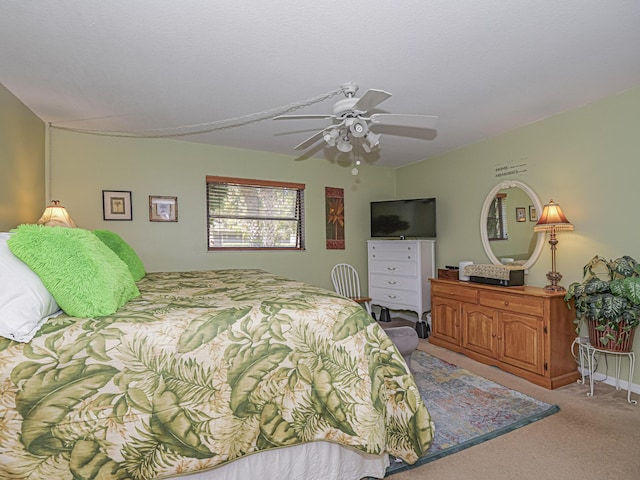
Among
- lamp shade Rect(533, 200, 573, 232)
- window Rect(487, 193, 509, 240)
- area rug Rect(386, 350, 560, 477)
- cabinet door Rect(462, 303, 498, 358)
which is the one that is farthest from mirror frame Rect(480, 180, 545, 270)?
area rug Rect(386, 350, 560, 477)

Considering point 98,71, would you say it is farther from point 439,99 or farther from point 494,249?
point 494,249

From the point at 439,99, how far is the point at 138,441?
300 cm

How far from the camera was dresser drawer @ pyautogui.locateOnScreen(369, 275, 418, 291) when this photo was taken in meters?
4.30

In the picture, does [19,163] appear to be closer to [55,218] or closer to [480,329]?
[55,218]

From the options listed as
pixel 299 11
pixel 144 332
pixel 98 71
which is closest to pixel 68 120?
pixel 98 71

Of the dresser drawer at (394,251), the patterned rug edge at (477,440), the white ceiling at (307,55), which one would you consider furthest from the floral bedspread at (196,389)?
the dresser drawer at (394,251)

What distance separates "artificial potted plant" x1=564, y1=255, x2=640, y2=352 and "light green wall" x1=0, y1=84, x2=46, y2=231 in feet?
14.5

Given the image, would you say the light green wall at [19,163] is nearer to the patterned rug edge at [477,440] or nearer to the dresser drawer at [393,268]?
the patterned rug edge at [477,440]

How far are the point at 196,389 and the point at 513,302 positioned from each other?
9.05 feet

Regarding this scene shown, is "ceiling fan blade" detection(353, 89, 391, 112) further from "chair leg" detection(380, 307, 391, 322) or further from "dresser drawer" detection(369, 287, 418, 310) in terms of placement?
"chair leg" detection(380, 307, 391, 322)

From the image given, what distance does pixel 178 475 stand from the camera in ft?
4.36

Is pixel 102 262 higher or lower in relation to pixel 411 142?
lower

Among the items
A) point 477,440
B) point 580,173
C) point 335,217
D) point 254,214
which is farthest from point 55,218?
point 580,173

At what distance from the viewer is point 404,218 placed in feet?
15.4
